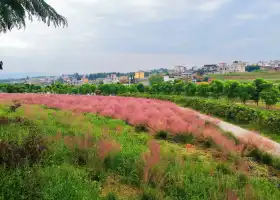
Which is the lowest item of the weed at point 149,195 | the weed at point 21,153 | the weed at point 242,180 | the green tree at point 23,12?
the weed at point 242,180

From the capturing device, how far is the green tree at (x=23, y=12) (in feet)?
25.1

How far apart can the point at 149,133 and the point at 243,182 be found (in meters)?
4.74

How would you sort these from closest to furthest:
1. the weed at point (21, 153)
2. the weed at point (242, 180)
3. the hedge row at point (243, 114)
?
the weed at point (21, 153) → the weed at point (242, 180) → the hedge row at point (243, 114)

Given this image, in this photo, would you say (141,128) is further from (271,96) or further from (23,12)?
(271,96)

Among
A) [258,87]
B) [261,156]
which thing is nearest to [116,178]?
[261,156]

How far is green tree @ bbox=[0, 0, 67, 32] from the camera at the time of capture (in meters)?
7.64

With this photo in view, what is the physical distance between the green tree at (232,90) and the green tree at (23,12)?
89.7 ft

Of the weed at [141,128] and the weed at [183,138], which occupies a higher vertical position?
the weed at [141,128]

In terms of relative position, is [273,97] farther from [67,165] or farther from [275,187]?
[67,165]

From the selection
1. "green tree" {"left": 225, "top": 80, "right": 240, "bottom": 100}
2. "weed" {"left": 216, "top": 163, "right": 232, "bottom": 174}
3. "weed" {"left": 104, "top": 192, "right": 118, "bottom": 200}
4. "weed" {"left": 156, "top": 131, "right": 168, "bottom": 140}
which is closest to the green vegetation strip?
"weed" {"left": 156, "top": 131, "right": 168, "bottom": 140}

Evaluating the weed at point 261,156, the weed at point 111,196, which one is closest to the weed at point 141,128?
the weed at point 261,156

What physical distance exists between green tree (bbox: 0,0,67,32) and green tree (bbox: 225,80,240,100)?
2735 cm

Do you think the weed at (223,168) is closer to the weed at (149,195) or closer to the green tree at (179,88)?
the weed at (149,195)

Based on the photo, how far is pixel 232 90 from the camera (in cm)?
3281
